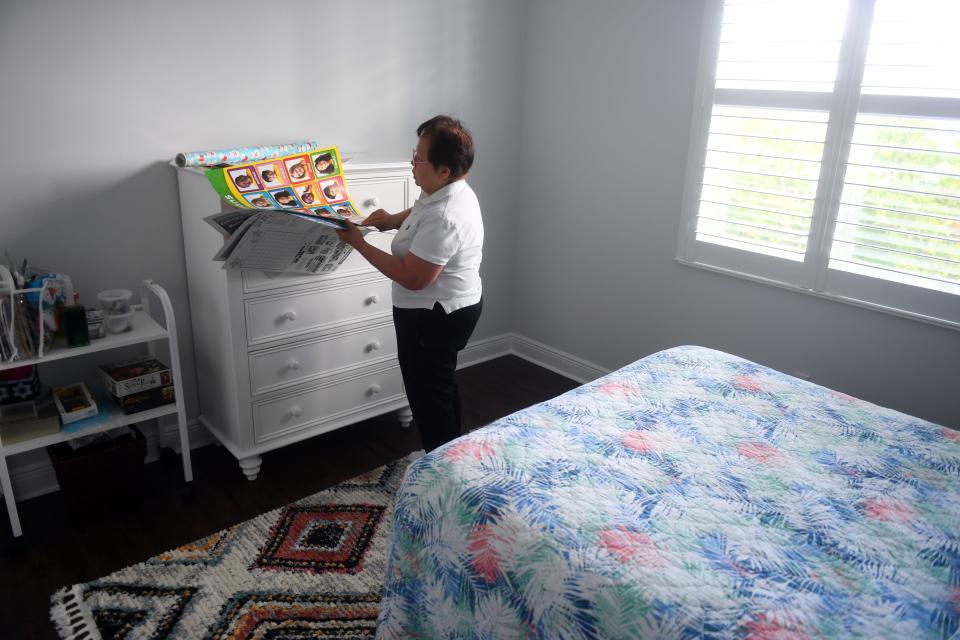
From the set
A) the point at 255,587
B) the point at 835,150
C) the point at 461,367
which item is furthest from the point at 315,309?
the point at 835,150

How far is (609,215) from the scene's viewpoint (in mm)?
3471

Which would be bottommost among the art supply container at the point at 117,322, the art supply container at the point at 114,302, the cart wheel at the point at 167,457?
the cart wheel at the point at 167,457

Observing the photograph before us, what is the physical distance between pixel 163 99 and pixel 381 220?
903 mm

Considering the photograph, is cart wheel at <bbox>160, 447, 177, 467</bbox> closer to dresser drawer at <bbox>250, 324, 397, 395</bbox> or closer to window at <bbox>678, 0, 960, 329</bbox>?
dresser drawer at <bbox>250, 324, 397, 395</bbox>

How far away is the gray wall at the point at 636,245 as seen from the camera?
2.65 m

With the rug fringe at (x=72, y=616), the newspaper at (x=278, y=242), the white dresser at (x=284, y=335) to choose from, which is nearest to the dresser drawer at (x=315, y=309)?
the white dresser at (x=284, y=335)

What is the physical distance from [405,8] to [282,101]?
2.50ft

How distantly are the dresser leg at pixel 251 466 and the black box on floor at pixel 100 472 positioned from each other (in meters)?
0.35

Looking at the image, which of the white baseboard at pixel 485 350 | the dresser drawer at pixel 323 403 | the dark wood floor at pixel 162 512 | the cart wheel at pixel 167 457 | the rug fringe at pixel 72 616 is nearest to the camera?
the rug fringe at pixel 72 616

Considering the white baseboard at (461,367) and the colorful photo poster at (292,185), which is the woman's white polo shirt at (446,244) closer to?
the colorful photo poster at (292,185)

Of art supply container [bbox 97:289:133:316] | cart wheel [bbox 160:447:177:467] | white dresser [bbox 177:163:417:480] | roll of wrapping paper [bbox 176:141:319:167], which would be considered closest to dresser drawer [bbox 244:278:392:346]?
white dresser [bbox 177:163:417:480]

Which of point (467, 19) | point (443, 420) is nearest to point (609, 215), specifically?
point (467, 19)

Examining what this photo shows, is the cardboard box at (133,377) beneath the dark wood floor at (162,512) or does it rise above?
above

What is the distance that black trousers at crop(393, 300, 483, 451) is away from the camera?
2.32m
